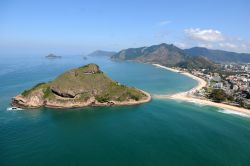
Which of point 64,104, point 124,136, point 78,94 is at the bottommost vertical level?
point 124,136

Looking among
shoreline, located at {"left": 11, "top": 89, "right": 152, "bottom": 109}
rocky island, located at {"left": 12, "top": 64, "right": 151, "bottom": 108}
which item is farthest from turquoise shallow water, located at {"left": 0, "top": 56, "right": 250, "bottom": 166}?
rocky island, located at {"left": 12, "top": 64, "right": 151, "bottom": 108}

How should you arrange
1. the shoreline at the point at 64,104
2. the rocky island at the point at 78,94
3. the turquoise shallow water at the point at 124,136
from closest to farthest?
the turquoise shallow water at the point at 124,136 < the shoreline at the point at 64,104 < the rocky island at the point at 78,94

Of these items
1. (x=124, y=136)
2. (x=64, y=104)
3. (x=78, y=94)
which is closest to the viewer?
(x=124, y=136)

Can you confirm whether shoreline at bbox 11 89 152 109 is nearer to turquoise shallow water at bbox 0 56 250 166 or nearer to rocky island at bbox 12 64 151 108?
rocky island at bbox 12 64 151 108

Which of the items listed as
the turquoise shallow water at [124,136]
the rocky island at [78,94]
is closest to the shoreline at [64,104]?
the rocky island at [78,94]

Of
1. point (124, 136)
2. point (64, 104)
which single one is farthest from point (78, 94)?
point (124, 136)

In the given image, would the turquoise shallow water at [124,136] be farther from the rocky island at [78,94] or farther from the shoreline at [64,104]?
the rocky island at [78,94]

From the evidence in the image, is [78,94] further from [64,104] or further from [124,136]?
[124,136]
